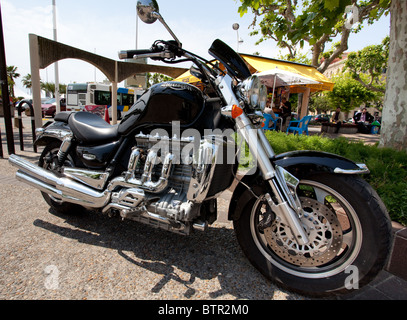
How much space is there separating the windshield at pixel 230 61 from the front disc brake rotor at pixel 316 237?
3.57ft

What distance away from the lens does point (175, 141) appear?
6.50 feet

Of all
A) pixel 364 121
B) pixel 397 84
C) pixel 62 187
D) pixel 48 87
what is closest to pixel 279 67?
pixel 397 84

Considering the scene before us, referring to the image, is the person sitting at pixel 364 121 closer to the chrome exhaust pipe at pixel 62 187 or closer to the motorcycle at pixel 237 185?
the motorcycle at pixel 237 185

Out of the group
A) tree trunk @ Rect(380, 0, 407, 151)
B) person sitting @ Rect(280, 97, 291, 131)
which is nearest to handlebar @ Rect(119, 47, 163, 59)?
tree trunk @ Rect(380, 0, 407, 151)

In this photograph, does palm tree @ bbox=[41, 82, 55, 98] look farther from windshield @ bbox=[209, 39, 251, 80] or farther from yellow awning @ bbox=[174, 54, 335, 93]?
windshield @ bbox=[209, 39, 251, 80]

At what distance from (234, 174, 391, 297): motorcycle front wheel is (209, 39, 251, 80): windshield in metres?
0.96

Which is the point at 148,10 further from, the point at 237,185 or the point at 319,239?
the point at 319,239

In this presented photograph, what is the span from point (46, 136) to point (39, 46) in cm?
592

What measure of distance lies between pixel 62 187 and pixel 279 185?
80.8 inches

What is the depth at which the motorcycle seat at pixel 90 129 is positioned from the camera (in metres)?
2.46

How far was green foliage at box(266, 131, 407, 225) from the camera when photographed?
7.67ft

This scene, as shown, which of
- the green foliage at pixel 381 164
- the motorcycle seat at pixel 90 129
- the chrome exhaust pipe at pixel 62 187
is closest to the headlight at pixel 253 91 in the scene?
the motorcycle seat at pixel 90 129
